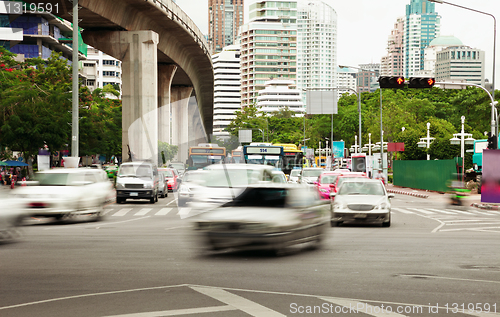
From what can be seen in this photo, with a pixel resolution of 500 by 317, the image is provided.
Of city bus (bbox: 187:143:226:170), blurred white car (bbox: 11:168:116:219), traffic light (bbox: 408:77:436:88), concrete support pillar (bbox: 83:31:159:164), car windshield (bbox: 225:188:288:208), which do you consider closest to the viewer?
car windshield (bbox: 225:188:288:208)

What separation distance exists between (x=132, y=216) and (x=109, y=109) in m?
51.2

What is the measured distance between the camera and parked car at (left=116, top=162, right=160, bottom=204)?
28.3 metres

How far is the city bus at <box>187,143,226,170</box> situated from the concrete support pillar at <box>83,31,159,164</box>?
856cm

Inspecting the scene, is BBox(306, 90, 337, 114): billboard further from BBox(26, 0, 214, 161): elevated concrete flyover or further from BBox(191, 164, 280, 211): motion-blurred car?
BBox(191, 164, 280, 211): motion-blurred car

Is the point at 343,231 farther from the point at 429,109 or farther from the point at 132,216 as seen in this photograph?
the point at 429,109

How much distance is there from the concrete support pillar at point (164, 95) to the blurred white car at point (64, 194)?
121 feet

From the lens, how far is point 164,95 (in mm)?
60375

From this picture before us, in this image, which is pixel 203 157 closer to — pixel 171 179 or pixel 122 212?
pixel 171 179

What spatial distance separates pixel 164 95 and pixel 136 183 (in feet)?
108

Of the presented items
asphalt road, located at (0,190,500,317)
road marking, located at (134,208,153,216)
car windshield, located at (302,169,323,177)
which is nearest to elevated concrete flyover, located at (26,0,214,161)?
car windshield, located at (302,169,323,177)

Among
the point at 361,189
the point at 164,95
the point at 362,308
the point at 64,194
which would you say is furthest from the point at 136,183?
the point at 164,95

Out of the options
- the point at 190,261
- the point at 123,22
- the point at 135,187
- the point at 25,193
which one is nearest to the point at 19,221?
the point at 25,193

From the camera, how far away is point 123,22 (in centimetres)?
3722

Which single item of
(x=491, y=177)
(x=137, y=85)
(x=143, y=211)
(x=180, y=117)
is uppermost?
(x=137, y=85)
